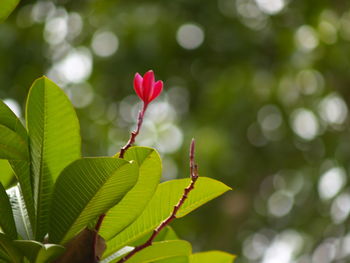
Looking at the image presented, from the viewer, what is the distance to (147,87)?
63 centimetres

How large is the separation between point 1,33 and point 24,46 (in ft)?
0.78

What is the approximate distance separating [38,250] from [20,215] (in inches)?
3.8

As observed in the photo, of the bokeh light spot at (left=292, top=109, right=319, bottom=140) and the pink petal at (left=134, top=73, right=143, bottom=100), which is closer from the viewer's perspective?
the pink petal at (left=134, top=73, right=143, bottom=100)

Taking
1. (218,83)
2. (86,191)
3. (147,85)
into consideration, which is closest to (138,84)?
(147,85)

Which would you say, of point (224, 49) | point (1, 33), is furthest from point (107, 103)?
point (1, 33)

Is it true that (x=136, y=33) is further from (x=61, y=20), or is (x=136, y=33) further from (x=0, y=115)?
(x=0, y=115)

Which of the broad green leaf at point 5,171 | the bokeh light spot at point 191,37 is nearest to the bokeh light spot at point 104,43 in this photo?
the bokeh light spot at point 191,37

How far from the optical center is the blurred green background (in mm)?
3730

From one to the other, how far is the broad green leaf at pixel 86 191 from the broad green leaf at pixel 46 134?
2 centimetres

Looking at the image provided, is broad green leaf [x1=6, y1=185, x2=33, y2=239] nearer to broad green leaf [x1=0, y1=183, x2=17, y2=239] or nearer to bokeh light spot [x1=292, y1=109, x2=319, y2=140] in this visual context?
broad green leaf [x1=0, y1=183, x2=17, y2=239]

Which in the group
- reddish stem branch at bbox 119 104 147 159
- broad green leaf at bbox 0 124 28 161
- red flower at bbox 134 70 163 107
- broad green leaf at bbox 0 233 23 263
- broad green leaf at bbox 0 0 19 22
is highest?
broad green leaf at bbox 0 0 19 22

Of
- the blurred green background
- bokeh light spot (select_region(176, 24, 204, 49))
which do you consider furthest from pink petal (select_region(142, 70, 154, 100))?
bokeh light spot (select_region(176, 24, 204, 49))

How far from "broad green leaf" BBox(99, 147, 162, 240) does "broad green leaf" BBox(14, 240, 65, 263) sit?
0.22ft

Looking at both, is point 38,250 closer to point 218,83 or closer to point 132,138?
point 132,138
